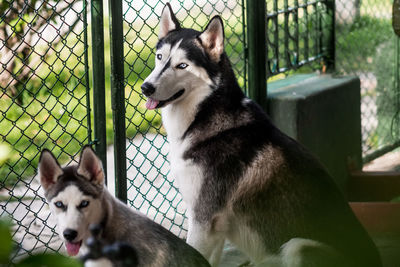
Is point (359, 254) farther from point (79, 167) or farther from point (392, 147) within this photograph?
point (392, 147)

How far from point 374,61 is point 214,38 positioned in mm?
4387

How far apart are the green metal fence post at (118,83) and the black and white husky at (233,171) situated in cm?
36

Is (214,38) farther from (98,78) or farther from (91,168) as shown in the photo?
(91,168)

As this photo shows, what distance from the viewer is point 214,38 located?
3.94 metres

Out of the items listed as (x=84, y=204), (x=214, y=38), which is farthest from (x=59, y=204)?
(x=214, y=38)

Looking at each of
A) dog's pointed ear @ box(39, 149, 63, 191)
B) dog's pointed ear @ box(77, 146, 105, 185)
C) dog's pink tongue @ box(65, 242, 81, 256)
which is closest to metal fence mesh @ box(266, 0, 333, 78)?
dog's pointed ear @ box(77, 146, 105, 185)

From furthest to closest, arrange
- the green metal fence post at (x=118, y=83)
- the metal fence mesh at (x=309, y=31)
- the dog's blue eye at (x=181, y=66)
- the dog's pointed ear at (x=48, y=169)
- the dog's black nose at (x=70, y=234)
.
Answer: the metal fence mesh at (x=309, y=31)
the green metal fence post at (x=118, y=83)
the dog's blue eye at (x=181, y=66)
the dog's pointed ear at (x=48, y=169)
the dog's black nose at (x=70, y=234)

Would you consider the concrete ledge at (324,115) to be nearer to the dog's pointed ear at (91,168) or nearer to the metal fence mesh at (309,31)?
the metal fence mesh at (309,31)

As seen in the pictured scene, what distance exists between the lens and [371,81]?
26.8 feet

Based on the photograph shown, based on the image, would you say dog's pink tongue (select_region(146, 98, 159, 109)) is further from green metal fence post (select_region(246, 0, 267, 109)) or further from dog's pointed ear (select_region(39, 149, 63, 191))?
green metal fence post (select_region(246, 0, 267, 109))

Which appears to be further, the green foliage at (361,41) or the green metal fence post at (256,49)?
the green foliage at (361,41)

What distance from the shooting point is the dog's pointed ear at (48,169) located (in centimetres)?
325

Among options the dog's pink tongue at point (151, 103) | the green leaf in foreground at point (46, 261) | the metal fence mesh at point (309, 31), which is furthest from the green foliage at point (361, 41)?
the green leaf in foreground at point (46, 261)

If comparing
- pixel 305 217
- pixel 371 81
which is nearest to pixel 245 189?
pixel 305 217
